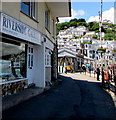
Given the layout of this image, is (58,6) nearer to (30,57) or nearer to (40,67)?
(30,57)

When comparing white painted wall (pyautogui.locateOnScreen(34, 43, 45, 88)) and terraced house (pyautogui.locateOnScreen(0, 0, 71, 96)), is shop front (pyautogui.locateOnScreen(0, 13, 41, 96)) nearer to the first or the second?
terraced house (pyautogui.locateOnScreen(0, 0, 71, 96))

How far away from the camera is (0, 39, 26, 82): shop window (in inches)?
265

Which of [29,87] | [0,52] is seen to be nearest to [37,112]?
[0,52]

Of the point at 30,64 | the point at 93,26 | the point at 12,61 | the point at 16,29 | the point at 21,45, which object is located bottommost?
the point at 30,64

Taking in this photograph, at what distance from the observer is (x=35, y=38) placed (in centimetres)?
858

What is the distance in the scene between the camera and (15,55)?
7.63 m

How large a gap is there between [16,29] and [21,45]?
1.84 meters

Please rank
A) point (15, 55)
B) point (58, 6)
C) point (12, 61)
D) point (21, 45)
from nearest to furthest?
1. point (12, 61)
2. point (15, 55)
3. point (21, 45)
4. point (58, 6)

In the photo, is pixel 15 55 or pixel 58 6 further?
pixel 58 6

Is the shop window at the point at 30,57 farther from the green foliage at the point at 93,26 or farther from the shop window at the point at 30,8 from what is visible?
the green foliage at the point at 93,26

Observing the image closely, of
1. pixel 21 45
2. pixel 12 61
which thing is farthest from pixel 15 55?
pixel 21 45

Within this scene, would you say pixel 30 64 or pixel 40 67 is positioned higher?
pixel 30 64

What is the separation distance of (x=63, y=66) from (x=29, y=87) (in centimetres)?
2153

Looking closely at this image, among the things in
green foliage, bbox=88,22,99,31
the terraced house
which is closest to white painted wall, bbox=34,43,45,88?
the terraced house
